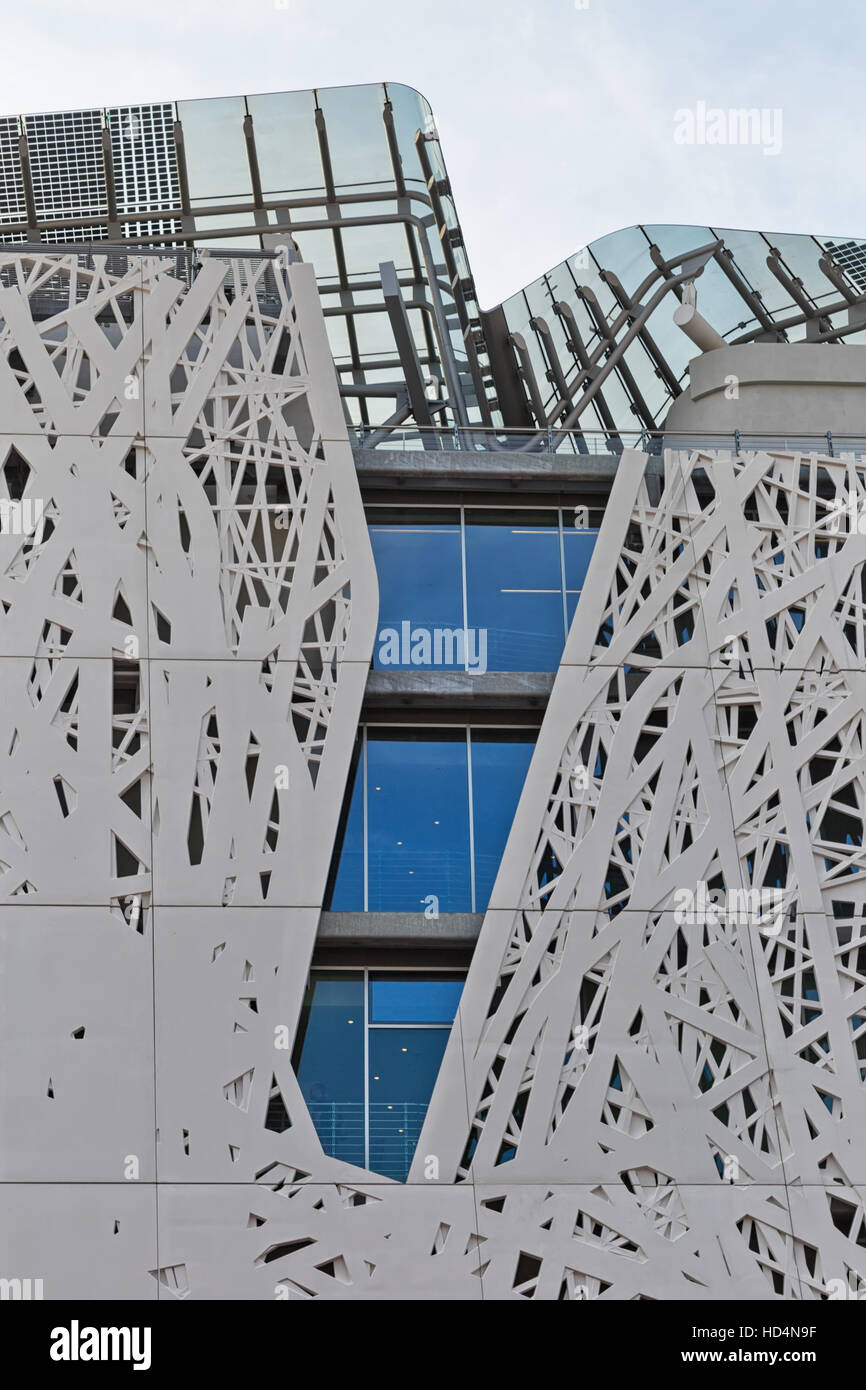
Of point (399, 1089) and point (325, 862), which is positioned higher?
point (325, 862)

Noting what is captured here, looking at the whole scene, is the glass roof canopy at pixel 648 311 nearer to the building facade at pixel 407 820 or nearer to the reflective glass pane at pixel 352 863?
the building facade at pixel 407 820

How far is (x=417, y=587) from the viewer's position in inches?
789

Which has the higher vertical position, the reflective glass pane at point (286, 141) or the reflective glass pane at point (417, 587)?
the reflective glass pane at point (286, 141)

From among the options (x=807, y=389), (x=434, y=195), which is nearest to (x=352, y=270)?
(x=434, y=195)

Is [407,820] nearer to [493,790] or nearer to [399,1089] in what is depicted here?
[493,790]

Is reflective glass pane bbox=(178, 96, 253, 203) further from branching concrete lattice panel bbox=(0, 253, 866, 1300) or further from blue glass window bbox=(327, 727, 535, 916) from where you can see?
blue glass window bbox=(327, 727, 535, 916)

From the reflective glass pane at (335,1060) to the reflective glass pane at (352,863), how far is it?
0.79 metres

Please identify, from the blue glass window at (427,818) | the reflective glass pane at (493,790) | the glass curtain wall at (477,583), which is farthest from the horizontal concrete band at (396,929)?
the glass curtain wall at (477,583)

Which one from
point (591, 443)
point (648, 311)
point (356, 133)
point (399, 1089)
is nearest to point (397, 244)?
point (356, 133)

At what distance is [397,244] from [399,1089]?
17349mm

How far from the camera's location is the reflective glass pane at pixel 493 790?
1870 centimetres

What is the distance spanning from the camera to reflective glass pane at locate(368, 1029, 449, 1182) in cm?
1712
